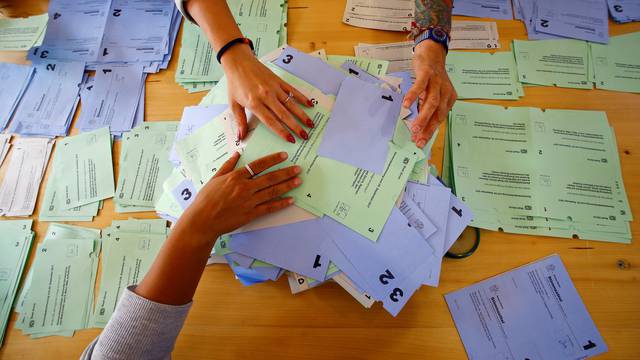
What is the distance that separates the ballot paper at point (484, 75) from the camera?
2.90 ft

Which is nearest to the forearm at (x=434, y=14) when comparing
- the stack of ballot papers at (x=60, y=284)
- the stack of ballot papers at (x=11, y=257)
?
the stack of ballot papers at (x=60, y=284)

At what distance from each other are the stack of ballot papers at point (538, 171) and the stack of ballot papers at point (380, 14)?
300 millimetres

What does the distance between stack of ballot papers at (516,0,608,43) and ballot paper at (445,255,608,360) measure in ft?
2.05

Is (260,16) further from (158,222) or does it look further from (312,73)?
(158,222)

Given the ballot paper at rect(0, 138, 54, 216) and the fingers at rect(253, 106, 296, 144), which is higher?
the fingers at rect(253, 106, 296, 144)

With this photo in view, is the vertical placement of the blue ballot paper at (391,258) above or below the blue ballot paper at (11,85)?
below

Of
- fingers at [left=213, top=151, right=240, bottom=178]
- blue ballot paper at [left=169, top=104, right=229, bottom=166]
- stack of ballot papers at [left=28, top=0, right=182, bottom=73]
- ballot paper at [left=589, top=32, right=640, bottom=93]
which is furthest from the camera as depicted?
stack of ballot papers at [left=28, top=0, right=182, bottom=73]

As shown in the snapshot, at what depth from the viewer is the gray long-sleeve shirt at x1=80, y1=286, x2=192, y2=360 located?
56 cm

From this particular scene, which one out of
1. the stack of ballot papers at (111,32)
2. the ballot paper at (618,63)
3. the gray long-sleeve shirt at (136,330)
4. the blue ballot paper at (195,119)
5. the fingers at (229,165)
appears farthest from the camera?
the stack of ballot papers at (111,32)

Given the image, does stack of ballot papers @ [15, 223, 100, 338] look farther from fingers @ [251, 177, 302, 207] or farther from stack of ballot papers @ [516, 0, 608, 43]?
stack of ballot papers @ [516, 0, 608, 43]

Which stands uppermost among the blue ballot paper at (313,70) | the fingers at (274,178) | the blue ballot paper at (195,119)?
the blue ballot paper at (313,70)

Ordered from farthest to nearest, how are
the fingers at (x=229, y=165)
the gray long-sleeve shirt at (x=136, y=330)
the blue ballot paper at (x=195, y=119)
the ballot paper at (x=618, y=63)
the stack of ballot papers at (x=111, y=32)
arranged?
the stack of ballot papers at (x=111, y=32) < the ballot paper at (x=618, y=63) < the blue ballot paper at (x=195, y=119) < the fingers at (x=229, y=165) < the gray long-sleeve shirt at (x=136, y=330)

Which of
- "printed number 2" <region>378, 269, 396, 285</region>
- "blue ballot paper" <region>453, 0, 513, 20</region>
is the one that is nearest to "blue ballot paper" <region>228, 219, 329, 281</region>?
"printed number 2" <region>378, 269, 396, 285</region>

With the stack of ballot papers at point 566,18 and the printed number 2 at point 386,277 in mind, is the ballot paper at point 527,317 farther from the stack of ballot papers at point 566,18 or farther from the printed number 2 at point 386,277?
the stack of ballot papers at point 566,18
